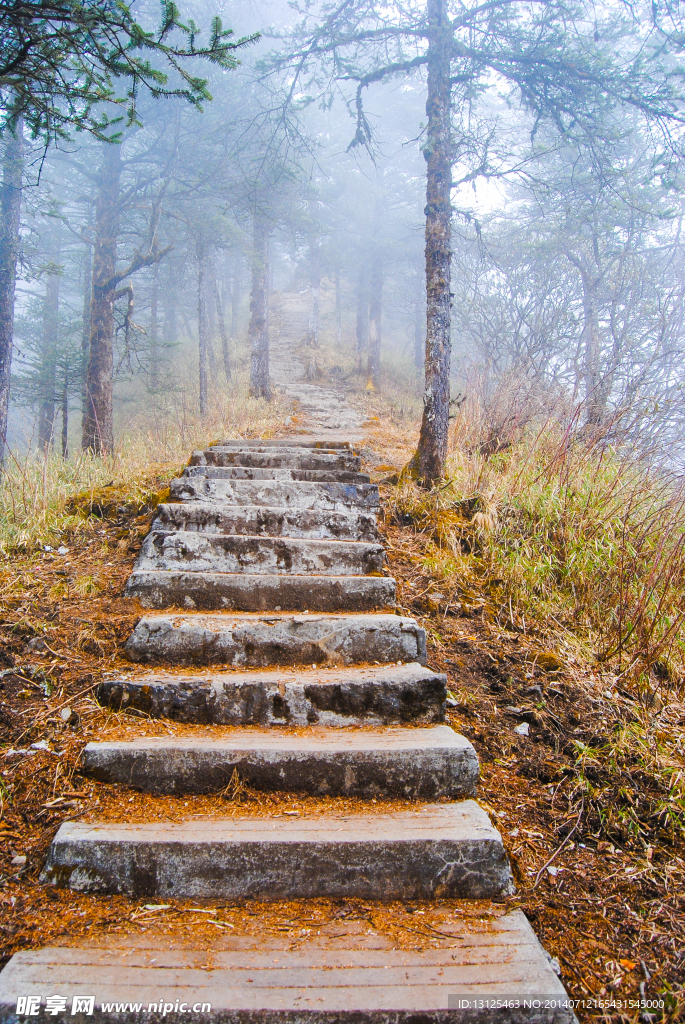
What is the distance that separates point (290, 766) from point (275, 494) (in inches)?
85.0

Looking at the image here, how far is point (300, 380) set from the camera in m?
15.3

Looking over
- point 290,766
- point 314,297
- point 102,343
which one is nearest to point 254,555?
point 290,766

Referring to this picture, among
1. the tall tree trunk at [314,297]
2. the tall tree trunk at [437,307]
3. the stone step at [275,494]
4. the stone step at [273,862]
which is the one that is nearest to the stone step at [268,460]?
the stone step at [275,494]

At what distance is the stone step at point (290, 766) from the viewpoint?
1907 mm

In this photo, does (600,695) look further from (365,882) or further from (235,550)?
(235,550)

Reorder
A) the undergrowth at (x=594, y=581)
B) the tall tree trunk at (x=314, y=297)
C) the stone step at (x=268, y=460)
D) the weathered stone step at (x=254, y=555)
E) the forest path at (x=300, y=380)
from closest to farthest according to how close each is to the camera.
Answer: the undergrowth at (x=594, y=581)
the weathered stone step at (x=254, y=555)
the stone step at (x=268, y=460)
the forest path at (x=300, y=380)
the tall tree trunk at (x=314, y=297)

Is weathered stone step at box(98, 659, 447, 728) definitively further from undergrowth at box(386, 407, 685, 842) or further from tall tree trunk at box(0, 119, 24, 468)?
tall tree trunk at box(0, 119, 24, 468)

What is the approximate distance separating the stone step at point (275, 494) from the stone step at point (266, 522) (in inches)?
6.2

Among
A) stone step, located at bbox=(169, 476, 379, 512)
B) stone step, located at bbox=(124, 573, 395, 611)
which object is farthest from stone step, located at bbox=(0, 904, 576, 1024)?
stone step, located at bbox=(169, 476, 379, 512)

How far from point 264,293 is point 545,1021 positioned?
1348 cm

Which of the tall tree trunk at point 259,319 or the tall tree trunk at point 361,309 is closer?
the tall tree trunk at point 259,319

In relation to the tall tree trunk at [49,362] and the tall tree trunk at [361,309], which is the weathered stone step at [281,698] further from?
the tall tree trunk at [361,309]

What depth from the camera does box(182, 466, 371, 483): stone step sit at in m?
3.99

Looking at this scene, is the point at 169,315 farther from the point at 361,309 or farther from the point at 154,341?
the point at 154,341
